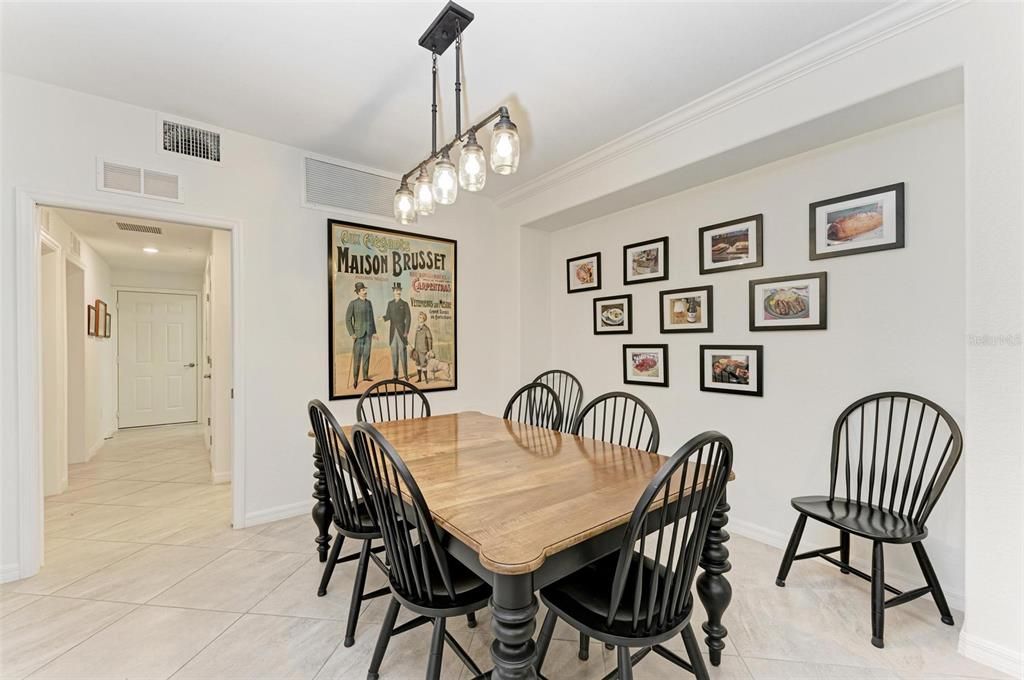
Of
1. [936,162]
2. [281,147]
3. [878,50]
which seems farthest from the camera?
[281,147]

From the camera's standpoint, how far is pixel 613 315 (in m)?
3.60

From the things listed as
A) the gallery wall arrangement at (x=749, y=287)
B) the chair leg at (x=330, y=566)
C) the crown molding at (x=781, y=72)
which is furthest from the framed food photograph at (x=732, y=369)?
the chair leg at (x=330, y=566)

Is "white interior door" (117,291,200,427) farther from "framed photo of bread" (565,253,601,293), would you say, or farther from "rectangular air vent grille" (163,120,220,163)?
"framed photo of bread" (565,253,601,293)

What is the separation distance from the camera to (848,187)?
233 centimetres

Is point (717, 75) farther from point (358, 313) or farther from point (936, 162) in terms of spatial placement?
point (358, 313)

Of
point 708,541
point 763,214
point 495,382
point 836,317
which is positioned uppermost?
point 763,214

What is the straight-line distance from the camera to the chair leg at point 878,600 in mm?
1724

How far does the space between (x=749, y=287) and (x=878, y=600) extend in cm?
168

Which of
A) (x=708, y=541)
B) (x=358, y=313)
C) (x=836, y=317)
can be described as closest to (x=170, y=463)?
(x=358, y=313)

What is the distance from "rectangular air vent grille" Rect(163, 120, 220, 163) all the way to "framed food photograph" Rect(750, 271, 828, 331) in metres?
3.51

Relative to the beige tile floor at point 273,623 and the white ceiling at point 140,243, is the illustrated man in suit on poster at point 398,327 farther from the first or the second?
the white ceiling at point 140,243

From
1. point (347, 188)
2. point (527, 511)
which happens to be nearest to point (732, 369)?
point (527, 511)

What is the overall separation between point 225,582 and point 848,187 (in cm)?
384

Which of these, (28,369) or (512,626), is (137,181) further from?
(512,626)
